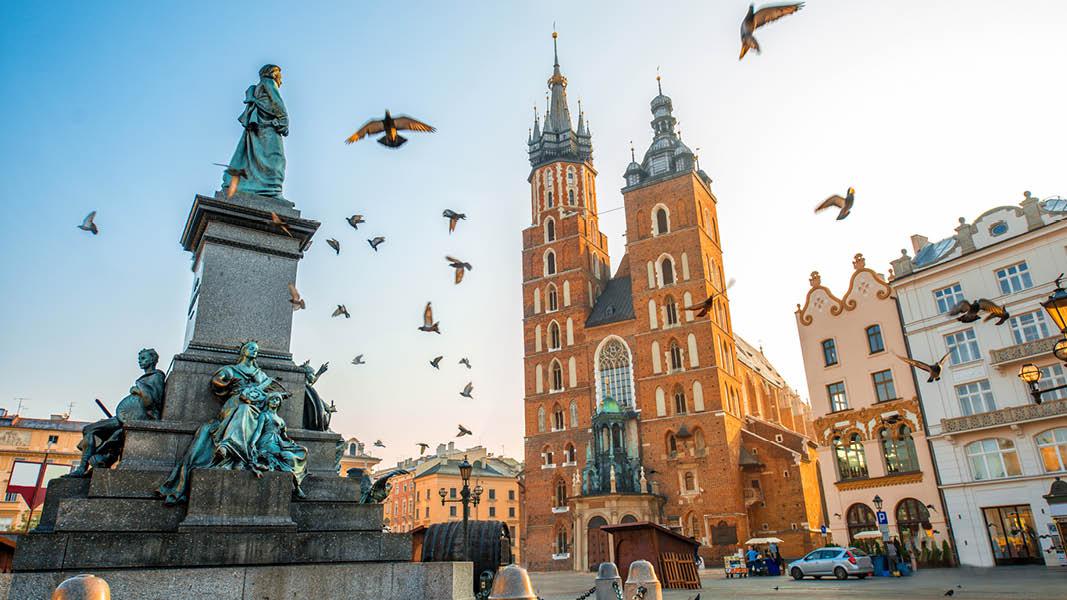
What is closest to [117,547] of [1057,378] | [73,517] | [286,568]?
[73,517]

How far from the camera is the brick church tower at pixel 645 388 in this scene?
116 ft

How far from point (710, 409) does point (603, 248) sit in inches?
694

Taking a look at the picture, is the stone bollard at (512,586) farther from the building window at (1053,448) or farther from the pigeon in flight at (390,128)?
the building window at (1053,448)

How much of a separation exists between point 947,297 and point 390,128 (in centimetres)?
2326

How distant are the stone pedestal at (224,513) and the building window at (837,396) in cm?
2387

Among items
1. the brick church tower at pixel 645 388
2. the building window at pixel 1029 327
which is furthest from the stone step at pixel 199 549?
the brick church tower at pixel 645 388

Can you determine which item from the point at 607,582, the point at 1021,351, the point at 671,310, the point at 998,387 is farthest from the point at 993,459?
the point at 607,582

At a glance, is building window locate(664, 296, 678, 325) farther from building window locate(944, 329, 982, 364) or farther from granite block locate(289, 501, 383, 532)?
granite block locate(289, 501, 383, 532)

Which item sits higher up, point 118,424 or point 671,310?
point 671,310

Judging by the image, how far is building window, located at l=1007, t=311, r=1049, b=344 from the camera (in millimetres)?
21659

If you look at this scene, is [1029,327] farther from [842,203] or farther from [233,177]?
[233,177]

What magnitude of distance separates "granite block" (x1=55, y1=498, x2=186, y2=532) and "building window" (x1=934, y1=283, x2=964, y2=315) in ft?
84.0

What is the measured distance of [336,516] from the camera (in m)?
6.73

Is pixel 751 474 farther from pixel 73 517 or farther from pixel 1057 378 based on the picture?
pixel 73 517
